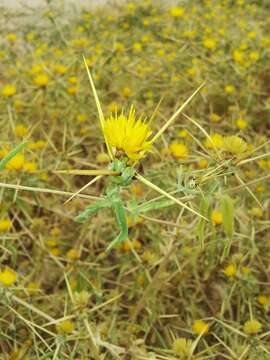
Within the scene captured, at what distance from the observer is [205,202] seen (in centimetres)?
89

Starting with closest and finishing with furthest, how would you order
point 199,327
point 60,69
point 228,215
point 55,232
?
point 228,215, point 199,327, point 55,232, point 60,69

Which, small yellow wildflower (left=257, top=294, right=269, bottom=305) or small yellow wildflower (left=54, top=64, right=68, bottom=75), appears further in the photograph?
small yellow wildflower (left=54, top=64, right=68, bottom=75)

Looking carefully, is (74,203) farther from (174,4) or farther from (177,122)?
(174,4)

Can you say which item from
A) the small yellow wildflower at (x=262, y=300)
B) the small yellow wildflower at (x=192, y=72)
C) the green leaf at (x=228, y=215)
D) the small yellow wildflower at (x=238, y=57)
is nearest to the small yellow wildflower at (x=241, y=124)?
the small yellow wildflower at (x=192, y=72)

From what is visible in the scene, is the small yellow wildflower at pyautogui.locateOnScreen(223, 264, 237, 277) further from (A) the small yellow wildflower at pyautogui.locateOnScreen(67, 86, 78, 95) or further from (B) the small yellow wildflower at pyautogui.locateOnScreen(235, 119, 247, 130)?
(A) the small yellow wildflower at pyautogui.locateOnScreen(67, 86, 78, 95)

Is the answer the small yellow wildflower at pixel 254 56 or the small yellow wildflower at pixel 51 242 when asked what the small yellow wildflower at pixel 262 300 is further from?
the small yellow wildflower at pixel 254 56

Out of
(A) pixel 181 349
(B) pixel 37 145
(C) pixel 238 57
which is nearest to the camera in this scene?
(A) pixel 181 349

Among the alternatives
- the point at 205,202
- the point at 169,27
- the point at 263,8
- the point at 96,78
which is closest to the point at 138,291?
the point at 205,202

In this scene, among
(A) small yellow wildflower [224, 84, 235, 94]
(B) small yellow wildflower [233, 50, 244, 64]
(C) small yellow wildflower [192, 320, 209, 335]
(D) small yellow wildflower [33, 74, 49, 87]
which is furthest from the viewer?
(B) small yellow wildflower [233, 50, 244, 64]

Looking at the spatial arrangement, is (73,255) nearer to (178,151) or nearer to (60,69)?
(178,151)

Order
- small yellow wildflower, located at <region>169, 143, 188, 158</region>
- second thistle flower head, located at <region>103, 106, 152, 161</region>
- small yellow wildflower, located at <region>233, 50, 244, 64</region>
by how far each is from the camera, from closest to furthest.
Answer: second thistle flower head, located at <region>103, 106, 152, 161</region>, small yellow wildflower, located at <region>169, 143, 188, 158</region>, small yellow wildflower, located at <region>233, 50, 244, 64</region>

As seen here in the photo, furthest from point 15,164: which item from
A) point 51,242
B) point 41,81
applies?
point 41,81

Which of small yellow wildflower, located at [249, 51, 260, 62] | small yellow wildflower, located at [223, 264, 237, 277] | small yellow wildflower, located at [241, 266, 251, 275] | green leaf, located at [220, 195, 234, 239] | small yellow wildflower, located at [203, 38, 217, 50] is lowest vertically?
small yellow wildflower, located at [241, 266, 251, 275]

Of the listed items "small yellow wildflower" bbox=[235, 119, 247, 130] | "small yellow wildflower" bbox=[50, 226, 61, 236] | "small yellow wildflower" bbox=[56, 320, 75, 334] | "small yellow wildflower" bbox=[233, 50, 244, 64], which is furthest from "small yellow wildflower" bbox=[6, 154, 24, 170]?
"small yellow wildflower" bbox=[233, 50, 244, 64]
